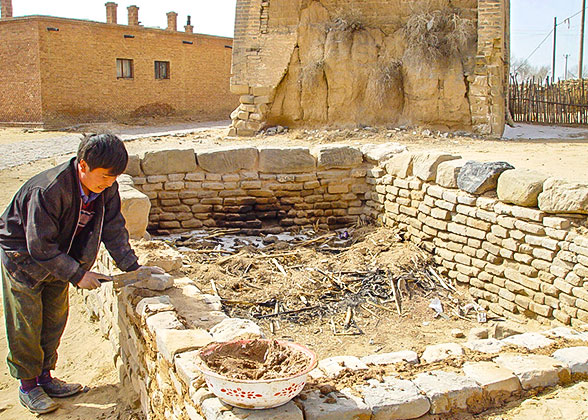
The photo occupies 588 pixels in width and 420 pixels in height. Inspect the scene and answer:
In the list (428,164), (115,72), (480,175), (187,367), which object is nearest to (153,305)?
(187,367)

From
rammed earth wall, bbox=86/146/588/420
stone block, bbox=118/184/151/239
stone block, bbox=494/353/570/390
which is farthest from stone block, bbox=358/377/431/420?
stone block, bbox=118/184/151/239

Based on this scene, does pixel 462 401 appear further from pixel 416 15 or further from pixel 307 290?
pixel 416 15

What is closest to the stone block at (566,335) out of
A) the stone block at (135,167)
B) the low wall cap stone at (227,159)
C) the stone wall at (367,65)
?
the low wall cap stone at (227,159)

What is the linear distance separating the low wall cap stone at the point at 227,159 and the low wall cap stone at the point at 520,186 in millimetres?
3325

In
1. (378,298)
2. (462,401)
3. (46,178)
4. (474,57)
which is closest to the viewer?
(462,401)

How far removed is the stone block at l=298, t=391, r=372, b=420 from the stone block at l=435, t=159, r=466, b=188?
3.84 metres

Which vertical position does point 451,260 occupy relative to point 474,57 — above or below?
below

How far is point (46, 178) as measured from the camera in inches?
137

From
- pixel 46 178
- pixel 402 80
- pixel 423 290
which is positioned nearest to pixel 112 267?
pixel 46 178

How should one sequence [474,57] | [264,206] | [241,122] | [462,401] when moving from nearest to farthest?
[462,401] < [264,206] < [474,57] < [241,122]

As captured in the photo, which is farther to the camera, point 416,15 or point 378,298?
point 416,15

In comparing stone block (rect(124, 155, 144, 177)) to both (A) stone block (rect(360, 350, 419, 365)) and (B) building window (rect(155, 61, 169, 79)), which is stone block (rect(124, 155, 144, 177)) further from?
(B) building window (rect(155, 61, 169, 79))

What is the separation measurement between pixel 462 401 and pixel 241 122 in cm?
1140

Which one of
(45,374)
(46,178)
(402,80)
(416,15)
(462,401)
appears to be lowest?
(45,374)
